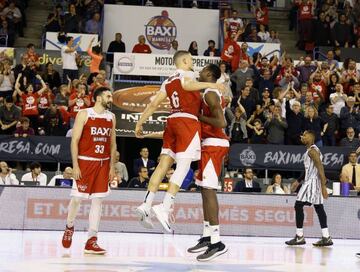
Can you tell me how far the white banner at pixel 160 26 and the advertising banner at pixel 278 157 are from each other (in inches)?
300

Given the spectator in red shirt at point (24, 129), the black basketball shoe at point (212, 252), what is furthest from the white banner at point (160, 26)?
the black basketball shoe at point (212, 252)

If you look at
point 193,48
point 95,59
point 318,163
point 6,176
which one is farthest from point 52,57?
point 318,163

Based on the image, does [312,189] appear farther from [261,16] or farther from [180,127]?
[261,16]

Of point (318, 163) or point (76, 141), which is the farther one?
point (318, 163)

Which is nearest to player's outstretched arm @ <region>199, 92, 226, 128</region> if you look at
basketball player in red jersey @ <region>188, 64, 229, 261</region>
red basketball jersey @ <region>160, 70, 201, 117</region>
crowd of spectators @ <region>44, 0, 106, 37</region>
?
basketball player in red jersey @ <region>188, 64, 229, 261</region>

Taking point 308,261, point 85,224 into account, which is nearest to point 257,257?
point 308,261

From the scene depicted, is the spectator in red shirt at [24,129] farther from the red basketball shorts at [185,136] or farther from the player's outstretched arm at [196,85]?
the player's outstretched arm at [196,85]

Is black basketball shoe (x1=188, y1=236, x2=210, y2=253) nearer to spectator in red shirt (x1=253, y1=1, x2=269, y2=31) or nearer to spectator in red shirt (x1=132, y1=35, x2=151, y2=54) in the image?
spectator in red shirt (x1=132, y1=35, x2=151, y2=54)

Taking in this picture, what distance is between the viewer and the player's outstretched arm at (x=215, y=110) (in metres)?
11.9

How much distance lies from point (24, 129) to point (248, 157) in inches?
221

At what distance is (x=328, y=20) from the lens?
29469 millimetres

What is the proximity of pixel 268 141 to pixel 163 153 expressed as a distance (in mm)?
10711

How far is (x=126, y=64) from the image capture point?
997 inches

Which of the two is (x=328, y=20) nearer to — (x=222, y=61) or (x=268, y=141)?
(x=222, y=61)
